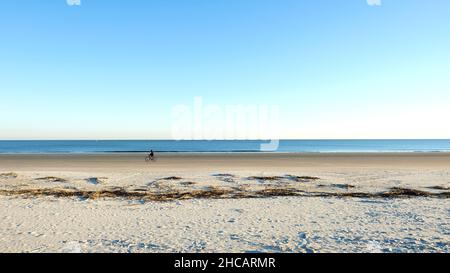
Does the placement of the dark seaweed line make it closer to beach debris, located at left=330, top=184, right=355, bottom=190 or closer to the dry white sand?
the dry white sand

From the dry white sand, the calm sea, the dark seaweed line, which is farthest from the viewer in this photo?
→ the calm sea

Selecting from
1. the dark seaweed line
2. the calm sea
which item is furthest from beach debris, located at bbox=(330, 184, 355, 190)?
the calm sea

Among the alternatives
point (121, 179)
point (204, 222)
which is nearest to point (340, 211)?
point (204, 222)

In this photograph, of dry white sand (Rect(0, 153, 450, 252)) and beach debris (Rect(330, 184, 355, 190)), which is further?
beach debris (Rect(330, 184, 355, 190))

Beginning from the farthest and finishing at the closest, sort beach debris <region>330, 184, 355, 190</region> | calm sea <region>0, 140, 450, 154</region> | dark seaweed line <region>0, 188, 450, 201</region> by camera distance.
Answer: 1. calm sea <region>0, 140, 450, 154</region>
2. beach debris <region>330, 184, 355, 190</region>
3. dark seaweed line <region>0, 188, 450, 201</region>

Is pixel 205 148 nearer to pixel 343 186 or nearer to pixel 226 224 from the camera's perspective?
pixel 343 186

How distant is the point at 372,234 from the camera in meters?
8.10

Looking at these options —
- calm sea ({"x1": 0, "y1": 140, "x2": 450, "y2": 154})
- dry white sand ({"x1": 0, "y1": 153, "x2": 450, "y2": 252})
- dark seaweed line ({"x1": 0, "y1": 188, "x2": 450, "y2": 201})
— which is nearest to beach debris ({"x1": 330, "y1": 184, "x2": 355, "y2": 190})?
dry white sand ({"x1": 0, "y1": 153, "x2": 450, "y2": 252})

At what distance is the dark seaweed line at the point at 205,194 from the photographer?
13406 millimetres

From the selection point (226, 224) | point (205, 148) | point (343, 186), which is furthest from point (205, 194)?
point (205, 148)

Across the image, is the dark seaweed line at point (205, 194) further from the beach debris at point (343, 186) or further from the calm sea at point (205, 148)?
the calm sea at point (205, 148)

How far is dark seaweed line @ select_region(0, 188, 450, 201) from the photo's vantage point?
13.4 meters
